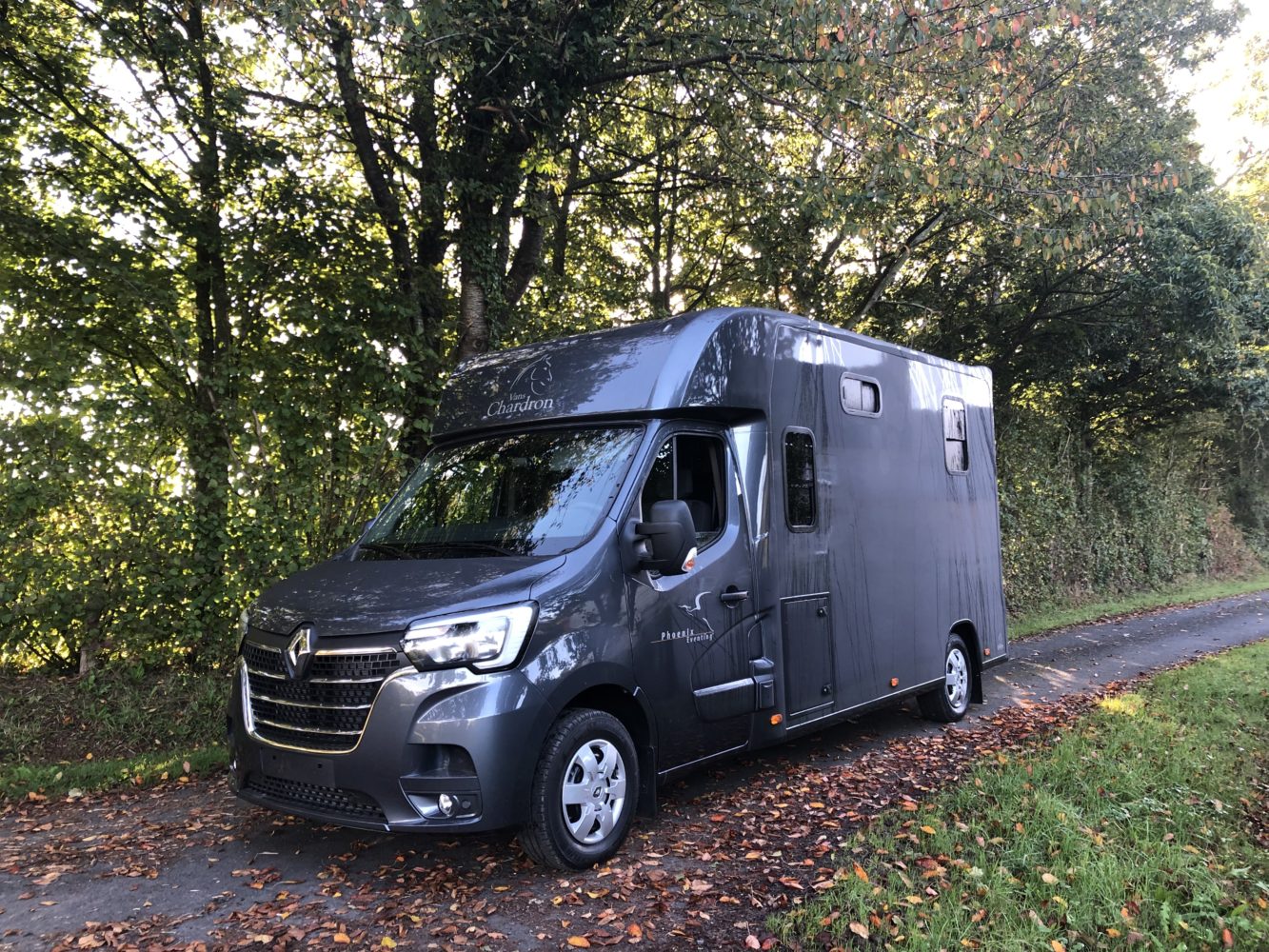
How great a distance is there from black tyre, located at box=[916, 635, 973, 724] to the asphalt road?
178 cm

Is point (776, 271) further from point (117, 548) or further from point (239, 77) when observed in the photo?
point (117, 548)

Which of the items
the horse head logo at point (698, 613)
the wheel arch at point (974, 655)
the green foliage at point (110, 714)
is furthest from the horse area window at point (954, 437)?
the green foliage at point (110, 714)

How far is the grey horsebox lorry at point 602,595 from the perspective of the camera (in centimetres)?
393

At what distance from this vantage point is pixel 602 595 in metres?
4.37

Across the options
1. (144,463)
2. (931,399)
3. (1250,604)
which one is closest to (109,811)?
(144,463)

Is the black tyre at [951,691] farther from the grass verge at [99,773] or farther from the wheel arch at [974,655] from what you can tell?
the grass verge at [99,773]

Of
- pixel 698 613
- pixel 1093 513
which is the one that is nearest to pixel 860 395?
pixel 698 613

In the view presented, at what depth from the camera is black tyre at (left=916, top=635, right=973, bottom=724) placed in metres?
7.65

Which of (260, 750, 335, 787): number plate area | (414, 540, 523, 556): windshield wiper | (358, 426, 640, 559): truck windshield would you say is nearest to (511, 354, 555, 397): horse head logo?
(358, 426, 640, 559): truck windshield

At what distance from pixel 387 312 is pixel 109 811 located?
4691 mm

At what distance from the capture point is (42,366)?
6.77 meters

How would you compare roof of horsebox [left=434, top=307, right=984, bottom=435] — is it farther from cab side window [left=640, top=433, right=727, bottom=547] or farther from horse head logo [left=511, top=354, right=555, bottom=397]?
cab side window [left=640, top=433, right=727, bottom=547]

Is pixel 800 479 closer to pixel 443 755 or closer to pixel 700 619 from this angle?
pixel 700 619

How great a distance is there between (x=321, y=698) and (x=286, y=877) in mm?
1003
